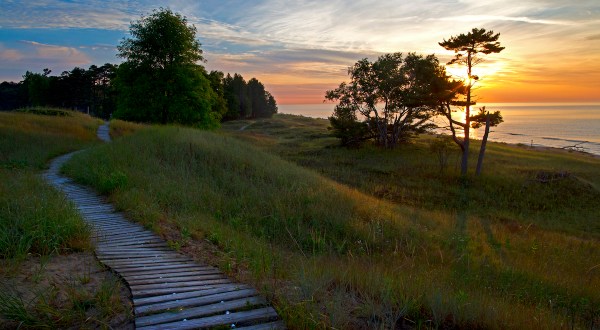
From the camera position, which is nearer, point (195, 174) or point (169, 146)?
point (195, 174)

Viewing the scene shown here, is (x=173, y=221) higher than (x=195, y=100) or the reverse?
the reverse

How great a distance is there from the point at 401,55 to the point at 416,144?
32.7 ft

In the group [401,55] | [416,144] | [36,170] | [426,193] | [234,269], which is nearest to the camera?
[234,269]

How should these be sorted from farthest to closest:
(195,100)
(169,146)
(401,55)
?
(401,55) < (195,100) < (169,146)

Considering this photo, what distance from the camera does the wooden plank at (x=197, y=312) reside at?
3.55m

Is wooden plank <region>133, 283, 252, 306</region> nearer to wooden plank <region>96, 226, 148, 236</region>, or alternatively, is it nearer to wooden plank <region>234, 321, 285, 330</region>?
wooden plank <region>234, 321, 285, 330</region>

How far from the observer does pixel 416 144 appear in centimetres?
4081

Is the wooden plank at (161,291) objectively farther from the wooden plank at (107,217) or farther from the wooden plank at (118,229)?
the wooden plank at (107,217)

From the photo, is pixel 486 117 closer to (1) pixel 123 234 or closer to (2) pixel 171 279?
(1) pixel 123 234

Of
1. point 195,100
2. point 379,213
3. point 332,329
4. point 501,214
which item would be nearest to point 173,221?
point 332,329

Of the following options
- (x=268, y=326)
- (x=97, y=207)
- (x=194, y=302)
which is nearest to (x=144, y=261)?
(x=194, y=302)

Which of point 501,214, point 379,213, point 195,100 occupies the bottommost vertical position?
point 501,214

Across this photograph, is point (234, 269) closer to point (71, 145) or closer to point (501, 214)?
point (501, 214)

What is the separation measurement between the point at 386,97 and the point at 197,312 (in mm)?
36161
